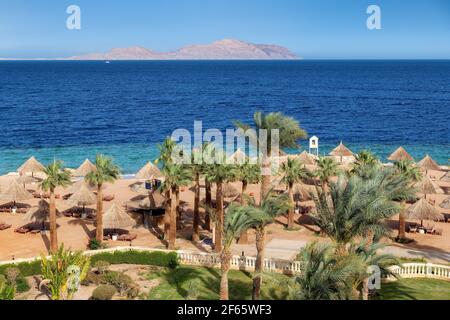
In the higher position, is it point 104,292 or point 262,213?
point 262,213

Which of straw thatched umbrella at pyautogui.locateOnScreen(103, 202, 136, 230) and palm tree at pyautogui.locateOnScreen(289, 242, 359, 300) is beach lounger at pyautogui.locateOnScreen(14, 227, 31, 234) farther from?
palm tree at pyautogui.locateOnScreen(289, 242, 359, 300)

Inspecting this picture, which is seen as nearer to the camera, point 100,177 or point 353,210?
point 353,210

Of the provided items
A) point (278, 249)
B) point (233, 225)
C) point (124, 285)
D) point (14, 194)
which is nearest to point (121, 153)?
point (14, 194)

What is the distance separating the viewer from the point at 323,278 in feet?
56.1

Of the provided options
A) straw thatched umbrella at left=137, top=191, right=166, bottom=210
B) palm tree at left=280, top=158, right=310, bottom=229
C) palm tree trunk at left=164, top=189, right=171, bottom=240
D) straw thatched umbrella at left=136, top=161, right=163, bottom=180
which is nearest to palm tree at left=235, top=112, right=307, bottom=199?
palm tree at left=280, top=158, right=310, bottom=229

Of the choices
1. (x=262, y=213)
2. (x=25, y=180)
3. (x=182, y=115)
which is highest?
(x=182, y=115)

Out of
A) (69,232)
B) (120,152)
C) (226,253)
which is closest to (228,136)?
(120,152)

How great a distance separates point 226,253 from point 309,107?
107929mm

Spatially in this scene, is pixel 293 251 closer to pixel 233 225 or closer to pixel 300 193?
pixel 233 225

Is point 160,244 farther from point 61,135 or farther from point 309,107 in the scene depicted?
point 309,107

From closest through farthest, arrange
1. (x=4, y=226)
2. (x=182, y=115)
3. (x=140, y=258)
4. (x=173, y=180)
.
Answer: (x=140, y=258) < (x=173, y=180) < (x=4, y=226) < (x=182, y=115)

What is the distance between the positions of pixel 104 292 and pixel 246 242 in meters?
12.1

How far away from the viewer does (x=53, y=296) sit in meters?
22.7

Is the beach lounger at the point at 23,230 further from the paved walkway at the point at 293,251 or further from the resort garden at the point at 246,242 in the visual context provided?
the paved walkway at the point at 293,251
